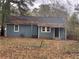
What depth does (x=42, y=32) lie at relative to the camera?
4597cm

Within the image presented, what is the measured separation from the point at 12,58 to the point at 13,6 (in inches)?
1252

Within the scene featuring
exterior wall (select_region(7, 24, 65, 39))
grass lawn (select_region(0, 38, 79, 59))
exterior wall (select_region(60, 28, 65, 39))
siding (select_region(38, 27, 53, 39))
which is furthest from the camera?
exterior wall (select_region(7, 24, 65, 39))

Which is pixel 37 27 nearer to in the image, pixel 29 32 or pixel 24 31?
pixel 29 32

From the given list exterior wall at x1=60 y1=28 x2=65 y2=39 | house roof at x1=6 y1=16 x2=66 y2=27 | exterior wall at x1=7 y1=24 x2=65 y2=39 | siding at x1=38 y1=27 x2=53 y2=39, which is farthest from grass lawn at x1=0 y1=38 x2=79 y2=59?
house roof at x1=6 y1=16 x2=66 y2=27

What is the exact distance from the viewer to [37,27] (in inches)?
1853

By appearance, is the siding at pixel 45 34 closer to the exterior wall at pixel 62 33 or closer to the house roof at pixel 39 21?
the house roof at pixel 39 21

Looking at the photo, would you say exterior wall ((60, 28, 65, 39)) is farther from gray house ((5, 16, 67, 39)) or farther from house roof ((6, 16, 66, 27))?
house roof ((6, 16, 66, 27))

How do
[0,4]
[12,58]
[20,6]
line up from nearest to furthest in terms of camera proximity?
[12,58] → [0,4] → [20,6]

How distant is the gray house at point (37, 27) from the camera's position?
45.5 m

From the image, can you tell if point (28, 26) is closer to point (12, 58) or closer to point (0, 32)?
point (0, 32)

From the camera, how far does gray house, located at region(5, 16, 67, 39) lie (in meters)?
45.5

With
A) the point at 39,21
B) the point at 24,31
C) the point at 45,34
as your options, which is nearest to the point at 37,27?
the point at 39,21

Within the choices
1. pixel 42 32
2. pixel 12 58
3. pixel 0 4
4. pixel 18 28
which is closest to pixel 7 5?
pixel 0 4

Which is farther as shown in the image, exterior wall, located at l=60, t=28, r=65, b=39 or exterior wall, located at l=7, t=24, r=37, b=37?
exterior wall, located at l=7, t=24, r=37, b=37
